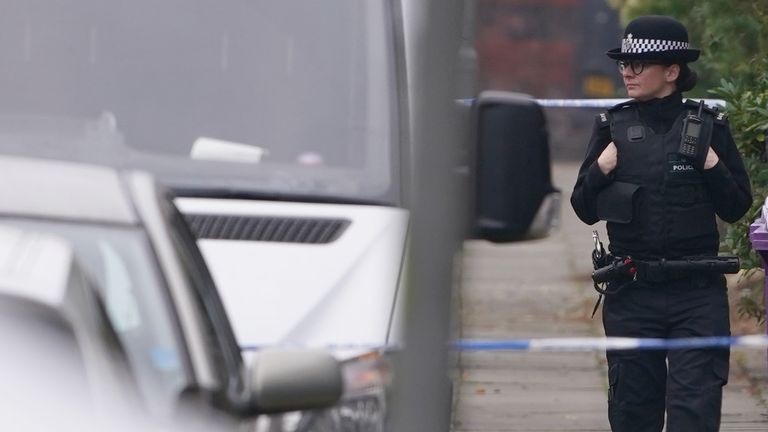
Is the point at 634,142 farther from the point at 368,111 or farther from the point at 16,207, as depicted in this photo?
the point at 16,207

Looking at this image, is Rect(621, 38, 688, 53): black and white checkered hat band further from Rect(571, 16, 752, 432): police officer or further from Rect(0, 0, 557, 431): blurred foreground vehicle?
Rect(0, 0, 557, 431): blurred foreground vehicle

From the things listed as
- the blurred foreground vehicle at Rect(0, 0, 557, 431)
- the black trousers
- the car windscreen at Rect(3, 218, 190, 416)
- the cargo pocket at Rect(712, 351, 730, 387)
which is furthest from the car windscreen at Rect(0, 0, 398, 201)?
the car windscreen at Rect(3, 218, 190, 416)

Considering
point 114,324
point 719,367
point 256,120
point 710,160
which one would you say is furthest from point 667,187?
point 114,324

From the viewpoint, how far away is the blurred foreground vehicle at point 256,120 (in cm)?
529

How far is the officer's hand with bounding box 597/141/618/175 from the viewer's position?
6.28 meters

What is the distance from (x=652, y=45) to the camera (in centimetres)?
632

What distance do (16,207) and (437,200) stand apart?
170 cm

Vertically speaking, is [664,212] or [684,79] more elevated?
[684,79]

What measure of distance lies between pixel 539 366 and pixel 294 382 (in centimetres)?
602

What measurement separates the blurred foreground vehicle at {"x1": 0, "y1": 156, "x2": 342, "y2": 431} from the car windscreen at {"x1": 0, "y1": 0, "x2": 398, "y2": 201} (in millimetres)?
1427

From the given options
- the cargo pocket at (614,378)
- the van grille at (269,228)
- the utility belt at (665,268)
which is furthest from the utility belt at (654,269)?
the van grille at (269,228)

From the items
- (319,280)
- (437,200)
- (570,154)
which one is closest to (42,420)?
(437,200)

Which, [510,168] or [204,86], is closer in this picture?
[510,168]

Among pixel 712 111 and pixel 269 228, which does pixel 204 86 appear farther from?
pixel 712 111
